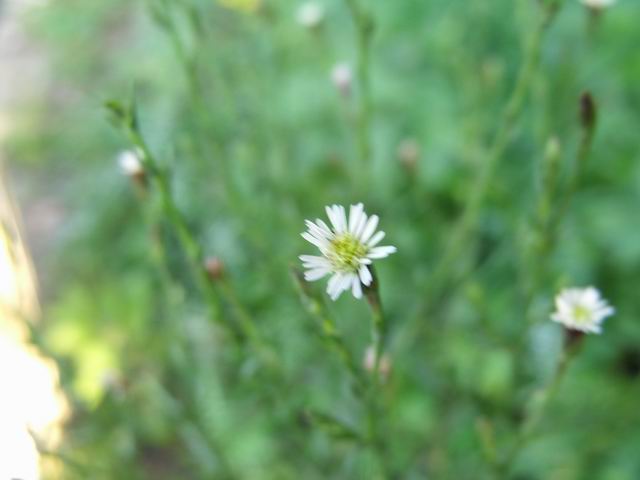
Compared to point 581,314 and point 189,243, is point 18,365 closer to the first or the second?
point 189,243

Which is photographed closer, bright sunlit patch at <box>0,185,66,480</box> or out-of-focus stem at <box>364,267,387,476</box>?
out-of-focus stem at <box>364,267,387,476</box>

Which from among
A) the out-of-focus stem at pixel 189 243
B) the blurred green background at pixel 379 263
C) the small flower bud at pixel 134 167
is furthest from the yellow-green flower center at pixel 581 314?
the small flower bud at pixel 134 167

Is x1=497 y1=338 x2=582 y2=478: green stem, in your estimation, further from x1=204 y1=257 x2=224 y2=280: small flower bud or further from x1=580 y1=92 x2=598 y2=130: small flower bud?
x1=204 y1=257 x2=224 y2=280: small flower bud

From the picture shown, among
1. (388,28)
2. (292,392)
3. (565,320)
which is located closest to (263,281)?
(292,392)

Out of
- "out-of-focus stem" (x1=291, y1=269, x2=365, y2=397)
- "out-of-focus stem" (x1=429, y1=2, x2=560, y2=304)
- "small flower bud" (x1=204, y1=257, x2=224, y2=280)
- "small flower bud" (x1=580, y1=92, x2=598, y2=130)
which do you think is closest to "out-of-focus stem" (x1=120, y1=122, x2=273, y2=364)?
"small flower bud" (x1=204, y1=257, x2=224, y2=280)

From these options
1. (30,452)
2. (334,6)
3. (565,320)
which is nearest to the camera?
(565,320)

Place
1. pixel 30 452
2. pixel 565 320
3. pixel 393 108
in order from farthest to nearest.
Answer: pixel 393 108
pixel 30 452
pixel 565 320

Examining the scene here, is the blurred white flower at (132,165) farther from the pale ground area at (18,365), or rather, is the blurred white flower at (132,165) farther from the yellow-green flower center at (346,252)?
the yellow-green flower center at (346,252)

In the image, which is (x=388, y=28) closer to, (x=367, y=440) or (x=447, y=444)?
(x=447, y=444)
